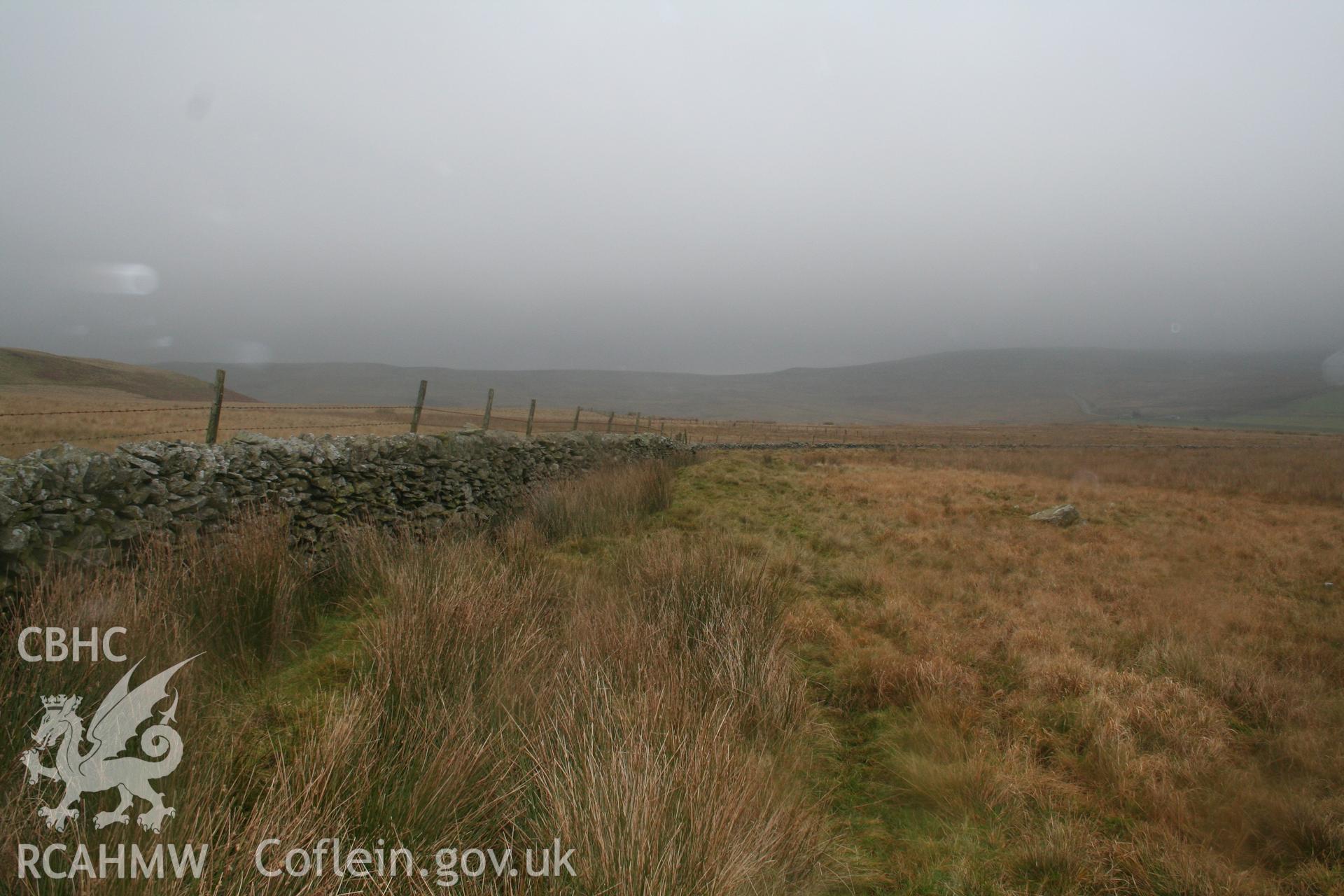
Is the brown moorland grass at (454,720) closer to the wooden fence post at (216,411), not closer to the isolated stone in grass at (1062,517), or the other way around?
the wooden fence post at (216,411)

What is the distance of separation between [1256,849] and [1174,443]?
5789 centimetres

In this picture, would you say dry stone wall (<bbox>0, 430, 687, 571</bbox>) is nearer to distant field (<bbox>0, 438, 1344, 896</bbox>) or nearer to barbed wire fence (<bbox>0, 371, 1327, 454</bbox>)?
distant field (<bbox>0, 438, 1344, 896</bbox>)

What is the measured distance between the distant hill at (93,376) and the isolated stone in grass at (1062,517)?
267ft

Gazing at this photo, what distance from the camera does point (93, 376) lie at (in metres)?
79.8

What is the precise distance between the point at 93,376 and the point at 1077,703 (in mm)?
109308

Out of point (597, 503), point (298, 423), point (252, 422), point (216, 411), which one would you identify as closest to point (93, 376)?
point (252, 422)

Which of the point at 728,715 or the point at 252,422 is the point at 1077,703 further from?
the point at 252,422

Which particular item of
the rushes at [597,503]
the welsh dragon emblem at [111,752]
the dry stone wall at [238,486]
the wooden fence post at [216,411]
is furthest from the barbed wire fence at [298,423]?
the welsh dragon emblem at [111,752]

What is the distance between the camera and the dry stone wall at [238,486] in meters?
4.01

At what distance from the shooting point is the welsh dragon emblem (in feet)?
5.52

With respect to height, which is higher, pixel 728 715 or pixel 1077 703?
pixel 728 715

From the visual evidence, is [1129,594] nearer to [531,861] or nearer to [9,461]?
[531,861]

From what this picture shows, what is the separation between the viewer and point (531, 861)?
2.01 metres

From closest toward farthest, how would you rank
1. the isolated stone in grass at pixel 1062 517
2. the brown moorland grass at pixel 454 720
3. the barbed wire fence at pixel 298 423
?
the brown moorland grass at pixel 454 720 → the barbed wire fence at pixel 298 423 → the isolated stone in grass at pixel 1062 517
